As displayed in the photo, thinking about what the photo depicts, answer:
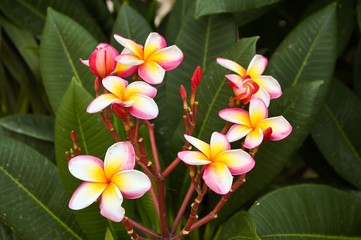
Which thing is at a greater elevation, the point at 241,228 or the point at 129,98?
the point at 129,98

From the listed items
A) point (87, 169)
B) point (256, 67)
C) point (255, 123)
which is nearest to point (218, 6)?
point (256, 67)

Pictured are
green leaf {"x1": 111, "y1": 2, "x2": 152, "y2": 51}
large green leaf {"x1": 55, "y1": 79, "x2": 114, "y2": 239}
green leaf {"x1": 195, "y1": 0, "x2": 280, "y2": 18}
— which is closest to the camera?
large green leaf {"x1": 55, "y1": 79, "x2": 114, "y2": 239}

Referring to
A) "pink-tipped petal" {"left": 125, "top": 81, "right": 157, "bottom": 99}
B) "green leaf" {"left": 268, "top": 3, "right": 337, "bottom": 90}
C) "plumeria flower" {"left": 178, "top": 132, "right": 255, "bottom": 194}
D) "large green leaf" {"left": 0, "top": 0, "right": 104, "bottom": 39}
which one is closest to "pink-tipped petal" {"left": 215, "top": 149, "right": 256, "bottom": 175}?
"plumeria flower" {"left": 178, "top": 132, "right": 255, "bottom": 194}

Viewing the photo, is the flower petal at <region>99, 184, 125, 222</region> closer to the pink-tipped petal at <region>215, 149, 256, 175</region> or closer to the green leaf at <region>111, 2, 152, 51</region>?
the pink-tipped petal at <region>215, 149, 256, 175</region>

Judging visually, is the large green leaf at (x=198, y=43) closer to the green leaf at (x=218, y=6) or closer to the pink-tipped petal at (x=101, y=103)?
the green leaf at (x=218, y=6)

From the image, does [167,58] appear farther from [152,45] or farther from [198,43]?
[198,43]

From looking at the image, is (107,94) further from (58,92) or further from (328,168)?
(328,168)

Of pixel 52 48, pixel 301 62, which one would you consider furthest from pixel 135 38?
pixel 301 62
